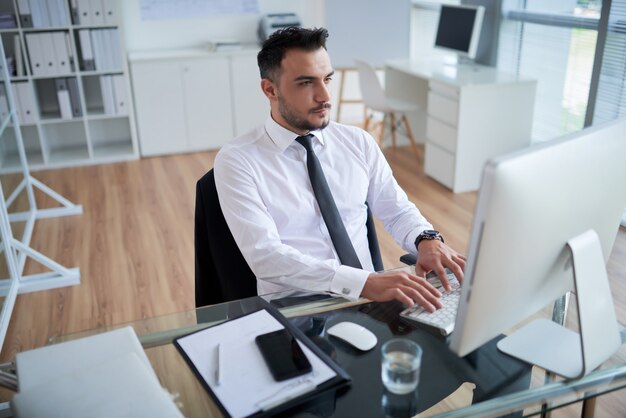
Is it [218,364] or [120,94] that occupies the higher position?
[218,364]

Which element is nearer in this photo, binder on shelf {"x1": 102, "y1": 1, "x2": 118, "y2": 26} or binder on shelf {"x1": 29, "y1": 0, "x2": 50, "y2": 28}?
binder on shelf {"x1": 29, "y1": 0, "x2": 50, "y2": 28}

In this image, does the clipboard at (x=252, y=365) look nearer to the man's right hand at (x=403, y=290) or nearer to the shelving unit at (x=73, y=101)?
the man's right hand at (x=403, y=290)

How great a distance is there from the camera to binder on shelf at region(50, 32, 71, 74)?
14.9 ft

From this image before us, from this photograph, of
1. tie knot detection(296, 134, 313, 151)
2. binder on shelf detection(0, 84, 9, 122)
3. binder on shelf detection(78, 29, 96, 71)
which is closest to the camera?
tie knot detection(296, 134, 313, 151)

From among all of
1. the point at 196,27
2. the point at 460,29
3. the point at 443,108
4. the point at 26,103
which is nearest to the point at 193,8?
the point at 196,27

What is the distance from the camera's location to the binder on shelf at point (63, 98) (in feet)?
15.4

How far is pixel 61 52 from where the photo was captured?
15.1 feet

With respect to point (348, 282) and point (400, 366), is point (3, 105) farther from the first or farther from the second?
point (400, 366)

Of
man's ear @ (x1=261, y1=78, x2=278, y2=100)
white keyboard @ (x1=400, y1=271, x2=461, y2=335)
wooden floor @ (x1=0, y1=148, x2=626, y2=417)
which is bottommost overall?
wooden floor @ (x1=0, y1=148, x2=626, y2=417)

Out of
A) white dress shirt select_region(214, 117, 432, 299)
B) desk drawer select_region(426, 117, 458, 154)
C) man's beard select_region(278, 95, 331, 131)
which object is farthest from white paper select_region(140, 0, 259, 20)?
man's beard select_region(278, 95, 331, 131)

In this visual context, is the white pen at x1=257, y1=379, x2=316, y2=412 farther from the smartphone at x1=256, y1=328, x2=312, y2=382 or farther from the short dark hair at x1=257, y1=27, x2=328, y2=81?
the short dark hair at x1=257, y1=27, x2=328, y2=81

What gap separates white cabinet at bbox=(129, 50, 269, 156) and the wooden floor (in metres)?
0.18

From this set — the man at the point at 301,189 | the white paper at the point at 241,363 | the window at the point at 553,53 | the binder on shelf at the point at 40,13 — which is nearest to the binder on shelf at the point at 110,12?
the binder on shelf at the point at 40,13

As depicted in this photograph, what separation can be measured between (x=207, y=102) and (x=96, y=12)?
3.74 feet
